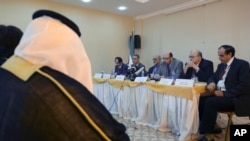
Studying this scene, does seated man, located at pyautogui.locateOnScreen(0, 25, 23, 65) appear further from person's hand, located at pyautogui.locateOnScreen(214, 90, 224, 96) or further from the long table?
person's hand, located at pyautogui.locateOnScreen(214, 90, 224, 96)

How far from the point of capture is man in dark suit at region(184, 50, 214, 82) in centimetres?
347

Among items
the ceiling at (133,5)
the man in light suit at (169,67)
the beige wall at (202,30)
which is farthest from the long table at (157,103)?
the beige wall at (202,30)

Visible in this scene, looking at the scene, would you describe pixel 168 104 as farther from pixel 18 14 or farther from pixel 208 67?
pixel 18 14

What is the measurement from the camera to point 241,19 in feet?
14.9

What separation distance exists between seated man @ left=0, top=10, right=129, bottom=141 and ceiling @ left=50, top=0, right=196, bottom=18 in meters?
5.26

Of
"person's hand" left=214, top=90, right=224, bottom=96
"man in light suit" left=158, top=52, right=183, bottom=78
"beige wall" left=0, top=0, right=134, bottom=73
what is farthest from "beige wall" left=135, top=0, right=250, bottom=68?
"person's hand" left=214, top=90, right=224, bottom=96

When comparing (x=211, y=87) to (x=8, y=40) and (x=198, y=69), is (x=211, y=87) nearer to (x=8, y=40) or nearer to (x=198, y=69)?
(x=198, y=69)

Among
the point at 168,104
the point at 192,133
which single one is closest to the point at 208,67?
the point at 168,104

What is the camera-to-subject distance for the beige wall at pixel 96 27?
5.21 meters

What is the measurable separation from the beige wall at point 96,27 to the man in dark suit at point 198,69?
3.09m

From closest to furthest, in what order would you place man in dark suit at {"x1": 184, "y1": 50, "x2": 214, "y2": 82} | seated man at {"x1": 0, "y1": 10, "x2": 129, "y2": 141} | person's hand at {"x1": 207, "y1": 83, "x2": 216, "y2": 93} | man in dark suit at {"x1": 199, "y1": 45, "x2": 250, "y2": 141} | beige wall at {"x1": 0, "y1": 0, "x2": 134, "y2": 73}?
seated man at {"x1": 0, "y1": 10, "x2": 129, "y2": 141} < man in dark suit at {"x1": 199, "y1": 45, "x2": 250, "y2": 141} < person's hand at {"x1": 207, "y1": 83, "x2": 216, "y2": 93} < man in dark suit at {"x1": 184, "y1": 50, "x2": 214, "y2": 82} < beige wall at {"x1": 0, "y1": 0, "x2": 134, "y2": 73}

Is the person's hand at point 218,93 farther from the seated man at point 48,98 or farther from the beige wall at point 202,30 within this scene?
the seated man at point 48,98

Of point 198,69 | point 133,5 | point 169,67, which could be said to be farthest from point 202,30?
point 198,69

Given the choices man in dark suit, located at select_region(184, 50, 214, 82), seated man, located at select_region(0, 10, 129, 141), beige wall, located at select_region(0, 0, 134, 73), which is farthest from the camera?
beige wall, located at select_region(0, 0, 134, 73)
